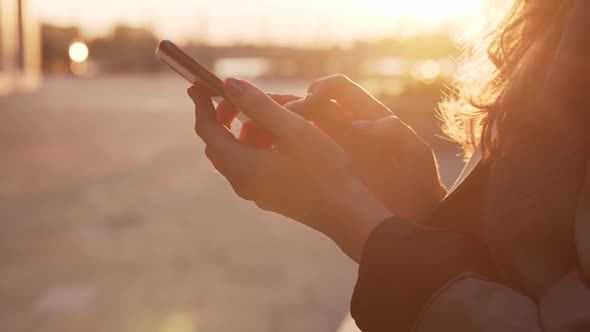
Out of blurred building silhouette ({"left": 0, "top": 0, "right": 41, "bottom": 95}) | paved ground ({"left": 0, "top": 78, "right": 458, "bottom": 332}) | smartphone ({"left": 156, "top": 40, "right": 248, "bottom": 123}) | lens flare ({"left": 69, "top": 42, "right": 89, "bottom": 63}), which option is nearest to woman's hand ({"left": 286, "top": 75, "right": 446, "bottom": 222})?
smartphone ({"left": 156, "top": 40, "right": 248, "bottom": 123})

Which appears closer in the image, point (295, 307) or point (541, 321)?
point (541, 321)

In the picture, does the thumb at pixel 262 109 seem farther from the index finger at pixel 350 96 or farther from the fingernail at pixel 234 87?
the index finger at pixel 350 96

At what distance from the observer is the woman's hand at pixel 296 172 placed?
1.02 meters

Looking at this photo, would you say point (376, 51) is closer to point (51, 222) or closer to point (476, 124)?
point (51, 222)

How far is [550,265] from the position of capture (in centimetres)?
89

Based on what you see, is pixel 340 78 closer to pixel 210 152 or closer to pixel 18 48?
pixel 210 152

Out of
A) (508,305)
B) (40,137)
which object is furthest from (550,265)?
(40,137)

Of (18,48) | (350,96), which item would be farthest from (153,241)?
(18,48)

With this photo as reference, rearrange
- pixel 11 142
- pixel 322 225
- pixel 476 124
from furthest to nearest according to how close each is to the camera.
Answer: pixel 11 142
pixel 476 124
pixel 322 225

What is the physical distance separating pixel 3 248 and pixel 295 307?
256 cm

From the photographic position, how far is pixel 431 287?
901 millimetres

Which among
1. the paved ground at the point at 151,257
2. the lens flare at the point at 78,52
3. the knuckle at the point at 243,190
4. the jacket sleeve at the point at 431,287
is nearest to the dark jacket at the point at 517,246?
the jacket sleeve at the point at 431,287

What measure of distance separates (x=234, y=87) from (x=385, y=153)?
1.13 ft

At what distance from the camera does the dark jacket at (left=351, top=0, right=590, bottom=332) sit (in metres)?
0.85
